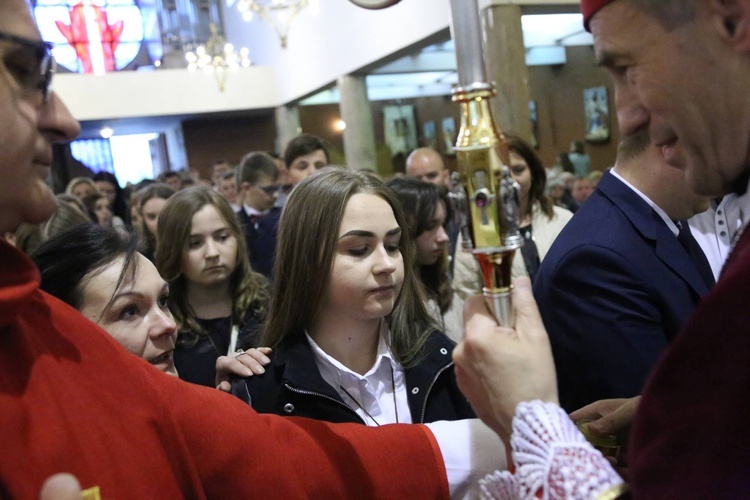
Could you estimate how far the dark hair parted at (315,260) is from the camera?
2062mm

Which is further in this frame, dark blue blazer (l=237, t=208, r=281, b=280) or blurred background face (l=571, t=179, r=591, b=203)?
blurred background face (l=571, t=179, r=591, b=203)

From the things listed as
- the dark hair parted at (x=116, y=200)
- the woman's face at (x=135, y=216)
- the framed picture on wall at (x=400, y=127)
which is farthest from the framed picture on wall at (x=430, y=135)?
the woman's face at (x=135, y=216)

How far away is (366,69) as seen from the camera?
36.9 feet

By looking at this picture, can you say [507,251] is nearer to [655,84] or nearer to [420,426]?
[655,84]

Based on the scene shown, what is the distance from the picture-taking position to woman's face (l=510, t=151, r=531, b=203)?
3.98 metres

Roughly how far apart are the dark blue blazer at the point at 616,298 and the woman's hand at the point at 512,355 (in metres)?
0.73

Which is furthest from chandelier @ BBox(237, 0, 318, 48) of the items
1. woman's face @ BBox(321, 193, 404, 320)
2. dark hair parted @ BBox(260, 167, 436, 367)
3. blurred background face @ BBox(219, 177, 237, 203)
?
woman's face @ BBox(321, 193, 404, 320)

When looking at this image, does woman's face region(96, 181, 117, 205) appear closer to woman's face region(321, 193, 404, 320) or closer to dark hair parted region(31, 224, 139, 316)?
dark hair parted region(31, 224, 139, 316)

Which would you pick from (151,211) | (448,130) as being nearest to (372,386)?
(151,211)

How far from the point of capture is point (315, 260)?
6.77ft

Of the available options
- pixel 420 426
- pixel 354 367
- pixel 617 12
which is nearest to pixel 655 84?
pixel 617 12

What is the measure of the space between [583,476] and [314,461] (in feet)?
1.85

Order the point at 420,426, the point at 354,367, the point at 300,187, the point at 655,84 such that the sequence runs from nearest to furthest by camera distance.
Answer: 1. the point at 655,84
2. the point at 420,426
3. the point at 354,367
4. the point at 300,187

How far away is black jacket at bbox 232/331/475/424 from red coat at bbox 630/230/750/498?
3.67 ft
